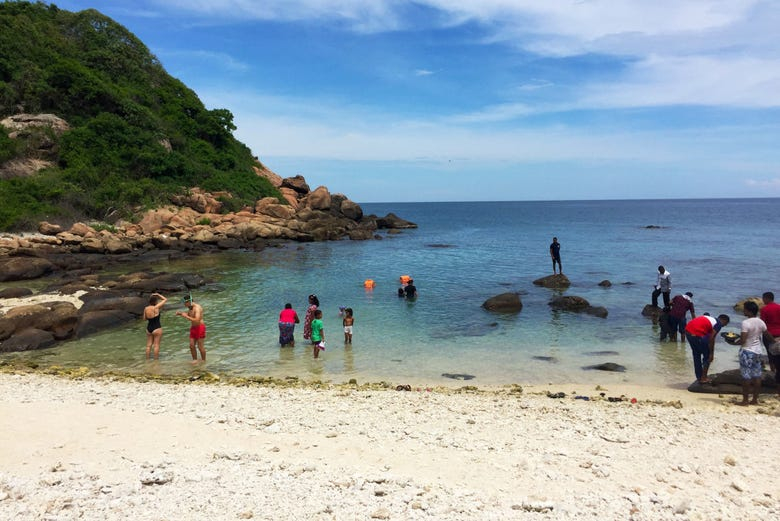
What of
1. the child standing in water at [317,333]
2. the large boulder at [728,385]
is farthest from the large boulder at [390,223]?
the large boulder at [728,385]

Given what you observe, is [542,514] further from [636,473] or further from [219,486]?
[219,486]

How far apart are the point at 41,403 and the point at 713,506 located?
986 cm

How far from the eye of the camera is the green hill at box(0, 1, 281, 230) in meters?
36.1

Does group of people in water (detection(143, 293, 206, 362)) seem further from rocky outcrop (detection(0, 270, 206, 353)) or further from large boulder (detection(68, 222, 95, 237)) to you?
large boulder (detection(68, 222, 95, 237))

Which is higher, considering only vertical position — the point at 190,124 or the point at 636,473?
the point at 190,124

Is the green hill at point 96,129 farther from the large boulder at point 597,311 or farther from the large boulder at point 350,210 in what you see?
the large boulder at point 597,311

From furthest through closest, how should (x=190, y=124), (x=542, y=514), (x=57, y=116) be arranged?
1. (x=190, y=124)
2. (x=57, y=116)
3. (x=542, y=514)

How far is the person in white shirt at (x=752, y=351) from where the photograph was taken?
8430mm

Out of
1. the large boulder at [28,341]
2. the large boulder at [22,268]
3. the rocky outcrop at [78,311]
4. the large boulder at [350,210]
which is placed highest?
the large boulder at [350,210]

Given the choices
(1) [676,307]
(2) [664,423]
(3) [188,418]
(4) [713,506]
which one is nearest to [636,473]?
(4) [713,506]

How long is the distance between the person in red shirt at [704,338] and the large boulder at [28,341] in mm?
16238

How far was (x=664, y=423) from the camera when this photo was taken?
7.67 m

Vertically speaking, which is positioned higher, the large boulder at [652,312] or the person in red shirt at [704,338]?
the person in red shirt at [704,338]

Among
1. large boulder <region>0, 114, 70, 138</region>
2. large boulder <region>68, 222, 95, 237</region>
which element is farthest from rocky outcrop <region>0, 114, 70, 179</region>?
large boulder <region>68, 222, 95, 237</region>
